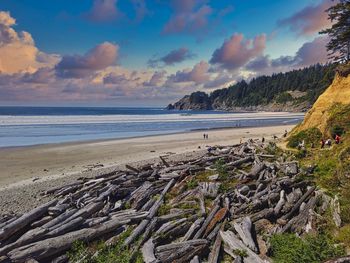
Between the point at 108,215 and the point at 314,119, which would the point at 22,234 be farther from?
the point at 314,119

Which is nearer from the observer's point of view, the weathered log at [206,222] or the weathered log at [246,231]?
the weathered log at [246,231]

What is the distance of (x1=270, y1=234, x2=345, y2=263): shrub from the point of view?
851 centimetres

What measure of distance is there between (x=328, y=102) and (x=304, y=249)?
19.7 m

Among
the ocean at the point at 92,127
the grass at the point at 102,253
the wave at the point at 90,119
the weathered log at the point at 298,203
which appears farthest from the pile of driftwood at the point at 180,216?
the wave at the point at 90,119

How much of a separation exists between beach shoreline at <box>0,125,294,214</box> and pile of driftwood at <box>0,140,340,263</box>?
208 centimetres

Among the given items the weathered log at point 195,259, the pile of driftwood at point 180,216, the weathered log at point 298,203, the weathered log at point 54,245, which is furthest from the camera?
the weathered log at point 298,203

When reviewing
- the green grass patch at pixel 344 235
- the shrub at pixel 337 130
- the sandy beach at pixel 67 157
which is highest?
the shrub at pixel 337 130

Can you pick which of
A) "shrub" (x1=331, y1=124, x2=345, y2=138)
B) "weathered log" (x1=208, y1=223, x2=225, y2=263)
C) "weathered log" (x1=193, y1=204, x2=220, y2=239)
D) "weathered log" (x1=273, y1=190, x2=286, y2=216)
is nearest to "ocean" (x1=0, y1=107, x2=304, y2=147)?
"shrub" (x1=331, y1=124, x2=345, y2=138)

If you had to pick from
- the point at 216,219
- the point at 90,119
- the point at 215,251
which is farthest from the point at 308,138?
the point at 90,119

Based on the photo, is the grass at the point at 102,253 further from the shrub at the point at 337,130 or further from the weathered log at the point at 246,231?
the shrub at the point at 337,130

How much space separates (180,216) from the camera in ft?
38.6

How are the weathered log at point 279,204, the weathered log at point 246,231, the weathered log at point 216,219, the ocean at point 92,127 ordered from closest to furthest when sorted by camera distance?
1. the weathered log at point 246,231
2. the weathered log at point 216,219
3. the weathered log at point 279,204
4. the ocean at point 92,127

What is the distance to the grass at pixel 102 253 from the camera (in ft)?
29.7

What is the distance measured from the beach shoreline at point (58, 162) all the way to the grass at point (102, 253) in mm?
6428
